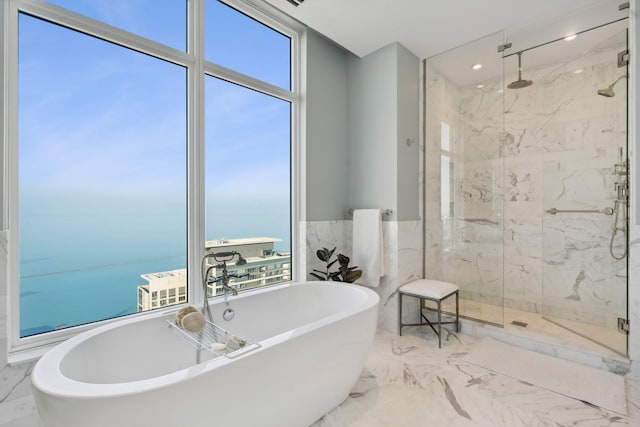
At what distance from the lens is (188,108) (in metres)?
2.29

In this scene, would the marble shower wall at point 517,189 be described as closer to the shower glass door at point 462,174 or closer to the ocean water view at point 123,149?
the shower glass door at point 462,174

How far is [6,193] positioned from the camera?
1.57 meters

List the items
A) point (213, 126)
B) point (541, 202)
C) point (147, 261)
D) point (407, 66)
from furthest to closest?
1. point (541, 202)
2. point (407, 66)
3. point (213, 126)
4. point (147, 261)

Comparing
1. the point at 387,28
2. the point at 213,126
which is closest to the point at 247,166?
the point at 213,126

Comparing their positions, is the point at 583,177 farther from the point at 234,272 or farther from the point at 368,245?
the point at 234,272

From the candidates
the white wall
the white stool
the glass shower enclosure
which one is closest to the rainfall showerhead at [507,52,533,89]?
the glass shower enclosure

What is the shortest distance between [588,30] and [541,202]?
1.58m

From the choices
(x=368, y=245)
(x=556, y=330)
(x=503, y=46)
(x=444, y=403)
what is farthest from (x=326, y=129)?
(x=556, y=330)

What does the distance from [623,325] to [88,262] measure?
3.73 m

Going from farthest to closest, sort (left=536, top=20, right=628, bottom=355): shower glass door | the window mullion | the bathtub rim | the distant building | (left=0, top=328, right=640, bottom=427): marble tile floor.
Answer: (left=536, top=20, right=628, bottom=355): shower glass door < the window mullion < the distant building < (left=0, top=328, right=640, bottom=427): marble tile floor < the bathtub rim

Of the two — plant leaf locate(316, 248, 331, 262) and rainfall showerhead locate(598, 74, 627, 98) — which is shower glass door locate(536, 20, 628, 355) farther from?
plant leaf locate(316, 248, 331, 262)

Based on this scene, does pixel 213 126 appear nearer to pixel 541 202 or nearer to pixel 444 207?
pixel 444 207

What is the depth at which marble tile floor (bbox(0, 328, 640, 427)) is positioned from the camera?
1.68 m

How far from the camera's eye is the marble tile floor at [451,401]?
1.70m
